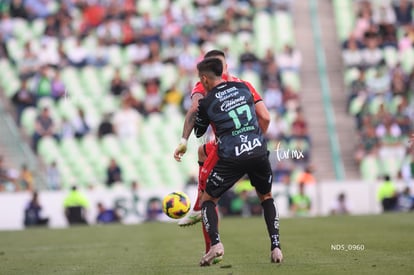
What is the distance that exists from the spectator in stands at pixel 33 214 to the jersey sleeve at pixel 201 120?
50.0 feet

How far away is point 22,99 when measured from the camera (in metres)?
28.3

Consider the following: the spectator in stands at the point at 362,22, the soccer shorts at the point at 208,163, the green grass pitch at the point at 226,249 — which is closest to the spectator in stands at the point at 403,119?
the spectator in stands at the point at 362,22

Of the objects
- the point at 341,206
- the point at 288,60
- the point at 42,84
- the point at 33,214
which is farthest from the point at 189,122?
the point at 288,60

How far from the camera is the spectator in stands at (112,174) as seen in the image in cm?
2716

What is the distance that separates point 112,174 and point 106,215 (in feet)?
4.88

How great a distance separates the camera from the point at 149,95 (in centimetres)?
2962

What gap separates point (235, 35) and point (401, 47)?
5.72m

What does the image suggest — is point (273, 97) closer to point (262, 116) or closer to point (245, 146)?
point (262, 116)

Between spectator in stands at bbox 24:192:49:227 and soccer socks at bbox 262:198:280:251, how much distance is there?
50.0ft

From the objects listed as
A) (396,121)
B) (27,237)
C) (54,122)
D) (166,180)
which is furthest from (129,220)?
(396,121)

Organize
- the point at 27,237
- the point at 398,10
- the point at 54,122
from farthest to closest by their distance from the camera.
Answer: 1. the point at 398,10
2. the point at 54,122
3. the point at 27,237

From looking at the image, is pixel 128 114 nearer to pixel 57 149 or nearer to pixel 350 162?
pixel 57 149

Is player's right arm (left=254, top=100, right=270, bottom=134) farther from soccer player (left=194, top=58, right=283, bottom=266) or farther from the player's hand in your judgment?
the player's hand

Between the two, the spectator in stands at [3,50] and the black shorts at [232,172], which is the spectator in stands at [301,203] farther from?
the black shorts at [232,172]
